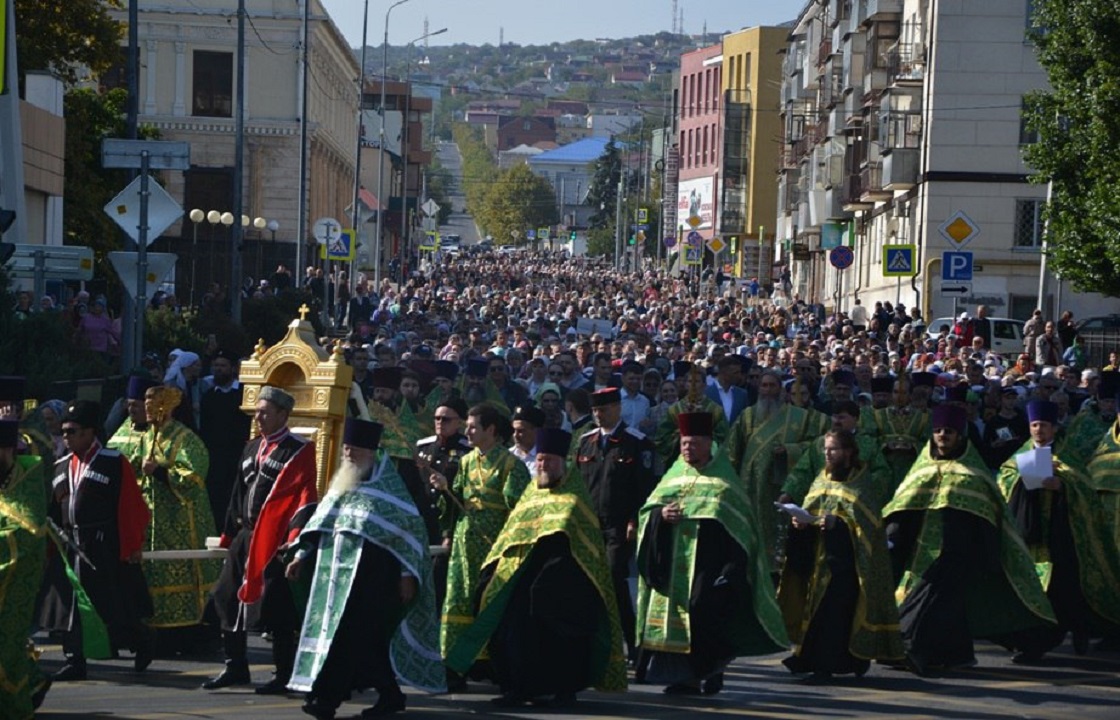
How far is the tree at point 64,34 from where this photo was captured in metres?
38.3

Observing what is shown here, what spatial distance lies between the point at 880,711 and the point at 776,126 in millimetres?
95476

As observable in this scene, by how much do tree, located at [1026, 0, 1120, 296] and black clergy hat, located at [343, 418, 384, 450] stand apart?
22402mm

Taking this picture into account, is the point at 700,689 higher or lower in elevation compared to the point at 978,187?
lower

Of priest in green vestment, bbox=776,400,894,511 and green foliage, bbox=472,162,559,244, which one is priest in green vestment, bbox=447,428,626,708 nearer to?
priest in green vestment, bbox=776,400,894,511

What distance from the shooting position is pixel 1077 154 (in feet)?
112

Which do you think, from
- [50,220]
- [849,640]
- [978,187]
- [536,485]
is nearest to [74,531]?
[536,485]

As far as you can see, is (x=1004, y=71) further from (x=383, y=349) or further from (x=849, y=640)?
(x=849, y=640)

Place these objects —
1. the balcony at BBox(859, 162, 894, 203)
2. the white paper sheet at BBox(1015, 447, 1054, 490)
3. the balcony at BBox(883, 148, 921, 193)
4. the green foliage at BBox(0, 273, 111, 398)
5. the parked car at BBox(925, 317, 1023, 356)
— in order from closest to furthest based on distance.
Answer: the white paper sheet at BBox(1015, 447, 1054, 490) < the green foliage at BBox(0, 273, 111, 398) < the parked car at BBox(925, 317, 1023, 356) < the balcony at BBox(883, 148, 921, 193) < the balcony at BBox(859, 162, 894, 203)

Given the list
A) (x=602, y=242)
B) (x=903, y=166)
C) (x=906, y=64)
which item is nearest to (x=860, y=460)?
(x=903, y=166)

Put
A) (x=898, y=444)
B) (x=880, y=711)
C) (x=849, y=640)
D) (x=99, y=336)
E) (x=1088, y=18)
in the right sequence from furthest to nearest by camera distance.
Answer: (x=1088, y=18) < (x=99, y=336) < (x=898, y=444) < (x=849, y=640) < (x=880, y=711)

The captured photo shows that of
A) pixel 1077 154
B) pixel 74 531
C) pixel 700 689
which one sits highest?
pixel 1077 154

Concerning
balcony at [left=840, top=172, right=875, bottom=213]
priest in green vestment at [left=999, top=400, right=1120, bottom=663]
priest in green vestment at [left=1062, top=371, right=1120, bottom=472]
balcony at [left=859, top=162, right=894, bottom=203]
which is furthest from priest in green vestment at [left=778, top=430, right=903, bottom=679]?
balcony at [left=840, top=172, right=875, bottom=213]

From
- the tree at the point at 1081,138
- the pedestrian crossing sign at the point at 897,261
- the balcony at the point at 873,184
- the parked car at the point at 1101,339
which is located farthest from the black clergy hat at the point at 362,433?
the balcony at the point at 873,184

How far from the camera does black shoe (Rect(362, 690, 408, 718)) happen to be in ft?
37.4
